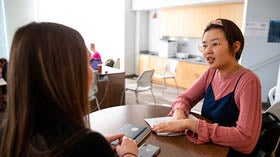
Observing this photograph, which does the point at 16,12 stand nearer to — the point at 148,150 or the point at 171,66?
the point at 171,66

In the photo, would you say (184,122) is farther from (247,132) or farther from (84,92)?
(84,92)

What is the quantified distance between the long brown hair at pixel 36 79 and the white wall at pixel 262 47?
3931 millimetres

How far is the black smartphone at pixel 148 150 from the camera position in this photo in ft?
3.11

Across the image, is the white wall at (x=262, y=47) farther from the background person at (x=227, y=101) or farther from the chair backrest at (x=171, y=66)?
the background person at (x=227, y=101)

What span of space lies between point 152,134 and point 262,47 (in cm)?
364

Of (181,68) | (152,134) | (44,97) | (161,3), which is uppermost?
(161,3)

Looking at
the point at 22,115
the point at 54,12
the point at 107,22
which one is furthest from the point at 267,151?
the point at 107,22

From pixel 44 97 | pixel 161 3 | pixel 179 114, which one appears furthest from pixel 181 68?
pixel 44 97

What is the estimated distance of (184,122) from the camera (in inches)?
44.6

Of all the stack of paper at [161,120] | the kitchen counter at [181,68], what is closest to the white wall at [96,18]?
the kitchen counter at [181,68]

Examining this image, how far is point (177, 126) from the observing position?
1.14 metres

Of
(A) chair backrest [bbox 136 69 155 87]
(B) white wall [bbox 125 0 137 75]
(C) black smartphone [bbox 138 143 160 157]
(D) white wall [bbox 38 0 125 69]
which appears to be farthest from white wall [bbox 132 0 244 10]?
(C) black smartphone [bbox 138 143 160 157]

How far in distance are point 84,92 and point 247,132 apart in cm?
78

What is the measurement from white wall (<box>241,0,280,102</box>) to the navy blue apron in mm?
3091
